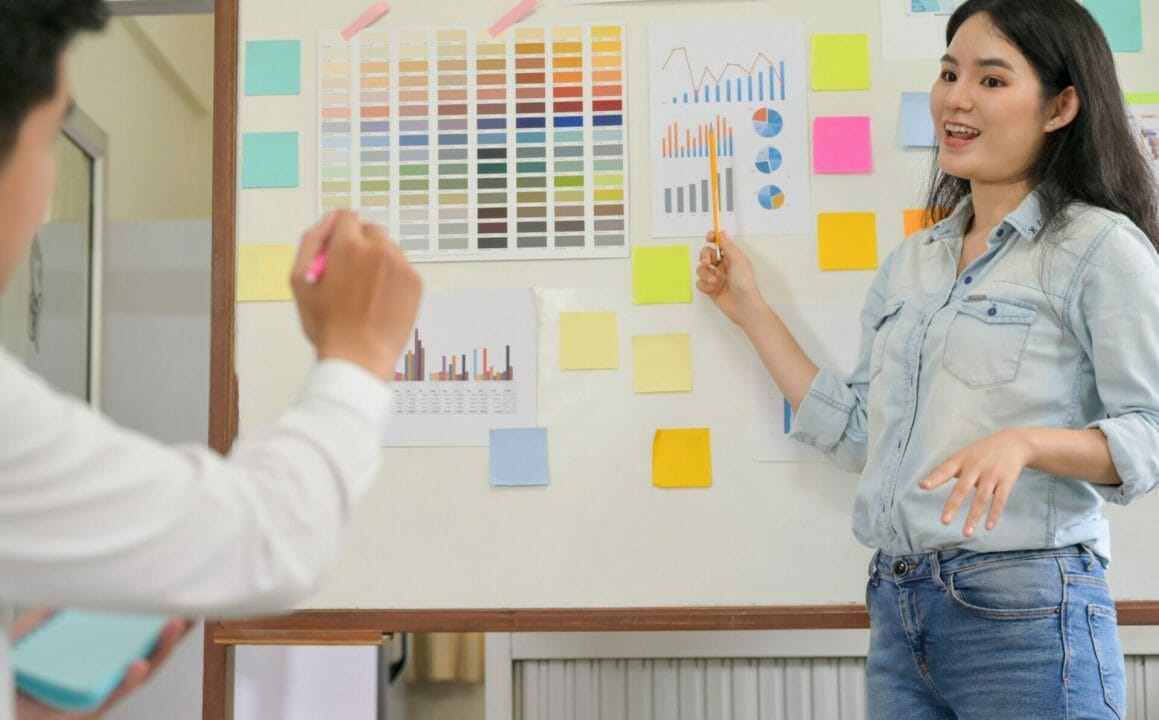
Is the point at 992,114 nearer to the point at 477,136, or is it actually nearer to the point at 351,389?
the point at 477,136

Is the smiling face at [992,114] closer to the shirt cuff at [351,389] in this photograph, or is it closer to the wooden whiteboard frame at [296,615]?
the wooden whiteboard frame at [296,615]

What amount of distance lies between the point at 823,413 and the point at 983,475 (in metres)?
0.51

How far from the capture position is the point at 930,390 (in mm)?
1336

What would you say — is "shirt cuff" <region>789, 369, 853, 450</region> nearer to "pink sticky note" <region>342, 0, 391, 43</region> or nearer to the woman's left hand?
the woman's left hand

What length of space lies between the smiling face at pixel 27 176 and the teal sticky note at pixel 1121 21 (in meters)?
1.55

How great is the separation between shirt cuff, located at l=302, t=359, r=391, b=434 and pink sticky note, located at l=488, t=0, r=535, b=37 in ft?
3.89

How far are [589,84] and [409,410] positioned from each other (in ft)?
1.84

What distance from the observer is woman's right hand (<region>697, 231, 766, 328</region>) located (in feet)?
5.59

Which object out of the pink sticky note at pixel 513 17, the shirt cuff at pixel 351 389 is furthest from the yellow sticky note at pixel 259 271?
the shirt cuff at pixel 351 389

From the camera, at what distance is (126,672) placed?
0.73 meters

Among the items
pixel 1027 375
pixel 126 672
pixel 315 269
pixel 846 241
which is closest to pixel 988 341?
pixel 1027 375

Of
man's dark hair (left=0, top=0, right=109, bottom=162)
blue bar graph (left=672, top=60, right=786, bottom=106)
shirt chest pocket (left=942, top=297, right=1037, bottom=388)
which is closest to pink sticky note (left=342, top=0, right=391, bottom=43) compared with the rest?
blue bar graph (left=672, top=60, right=786, bottom=106)

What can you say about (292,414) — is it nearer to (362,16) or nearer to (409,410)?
(409,410)

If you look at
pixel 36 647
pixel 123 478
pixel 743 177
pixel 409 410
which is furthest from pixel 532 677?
pixel 123 478
